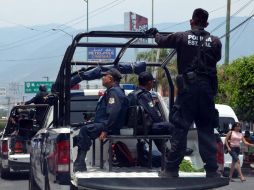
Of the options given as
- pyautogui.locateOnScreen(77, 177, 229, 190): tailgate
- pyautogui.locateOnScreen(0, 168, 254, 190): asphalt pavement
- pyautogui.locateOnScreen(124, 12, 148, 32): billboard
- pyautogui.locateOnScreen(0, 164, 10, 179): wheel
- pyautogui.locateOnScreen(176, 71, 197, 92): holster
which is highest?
pyautogui.locateOnScreen(124, 12, 148, 32): billboard

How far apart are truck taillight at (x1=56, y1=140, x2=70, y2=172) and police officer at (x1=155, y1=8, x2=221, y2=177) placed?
3.73ft

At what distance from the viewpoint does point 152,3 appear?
5200 cm

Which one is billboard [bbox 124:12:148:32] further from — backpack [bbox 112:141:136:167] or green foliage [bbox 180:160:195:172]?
green foliage [bbox 180:160:195:172]

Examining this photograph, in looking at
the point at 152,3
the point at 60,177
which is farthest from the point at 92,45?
the point at 152,3

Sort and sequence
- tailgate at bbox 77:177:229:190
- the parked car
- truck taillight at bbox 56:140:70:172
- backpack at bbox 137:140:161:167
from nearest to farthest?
tailgate at bbox 77:177:229:190, truck taillight at bbox 56:140:70:172, backpack at bbox 137:140:161:167, the parked car

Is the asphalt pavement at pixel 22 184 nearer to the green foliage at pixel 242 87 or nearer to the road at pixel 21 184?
the road at pixel 21 184

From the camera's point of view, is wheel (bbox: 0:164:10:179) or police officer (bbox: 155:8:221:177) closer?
police officer (bbox: 155:8:221:177)

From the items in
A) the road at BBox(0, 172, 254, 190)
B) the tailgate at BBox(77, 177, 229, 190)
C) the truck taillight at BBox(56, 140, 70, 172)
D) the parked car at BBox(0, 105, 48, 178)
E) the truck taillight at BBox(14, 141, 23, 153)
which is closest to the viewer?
the tailgate at BBox(77, 177, 229, 190)

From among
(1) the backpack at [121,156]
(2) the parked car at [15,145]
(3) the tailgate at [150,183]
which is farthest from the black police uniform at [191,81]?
(2) the parked car at [15,145]

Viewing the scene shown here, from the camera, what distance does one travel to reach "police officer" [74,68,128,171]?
367 inches

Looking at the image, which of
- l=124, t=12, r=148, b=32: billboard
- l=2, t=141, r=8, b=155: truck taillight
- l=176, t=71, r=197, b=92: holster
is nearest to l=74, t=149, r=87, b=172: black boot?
l=176, t=71, r=197, b=92: holster

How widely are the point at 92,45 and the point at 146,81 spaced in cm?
87

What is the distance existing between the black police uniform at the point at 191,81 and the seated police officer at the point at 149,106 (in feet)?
1.88

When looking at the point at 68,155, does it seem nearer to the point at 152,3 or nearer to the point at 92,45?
the point at 92,45
